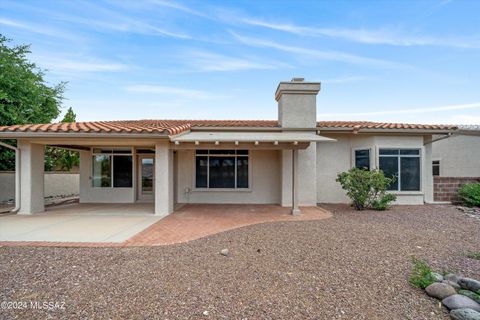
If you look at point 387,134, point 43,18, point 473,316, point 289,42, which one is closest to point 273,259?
point 473,316

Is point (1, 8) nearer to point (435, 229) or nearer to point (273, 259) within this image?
point (273, 259)

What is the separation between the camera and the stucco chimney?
1589 cm

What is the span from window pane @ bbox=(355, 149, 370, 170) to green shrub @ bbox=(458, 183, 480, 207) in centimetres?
621

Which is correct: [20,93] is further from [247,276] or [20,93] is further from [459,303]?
[459,303]

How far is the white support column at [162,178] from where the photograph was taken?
12812 millimetres

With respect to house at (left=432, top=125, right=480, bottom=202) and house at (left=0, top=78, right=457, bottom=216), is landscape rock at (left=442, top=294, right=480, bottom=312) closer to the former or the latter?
house at (left=0, top=78, right=457, bottom=216)

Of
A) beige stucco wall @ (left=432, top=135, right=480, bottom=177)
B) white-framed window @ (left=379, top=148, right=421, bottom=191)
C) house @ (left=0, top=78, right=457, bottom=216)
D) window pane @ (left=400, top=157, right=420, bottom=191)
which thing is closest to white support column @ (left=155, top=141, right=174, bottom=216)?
house @ (left=0, top=78, right=457, bottom=216)

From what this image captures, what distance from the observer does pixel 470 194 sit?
611 inches

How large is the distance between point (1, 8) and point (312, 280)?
74.3 feet

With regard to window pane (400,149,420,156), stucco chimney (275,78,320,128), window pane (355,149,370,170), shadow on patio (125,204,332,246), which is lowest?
shadow on patio (125,204,332,246)

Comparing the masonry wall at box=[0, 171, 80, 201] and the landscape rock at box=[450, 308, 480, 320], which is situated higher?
the masonry wall at box=[0, 171, 80, 201]

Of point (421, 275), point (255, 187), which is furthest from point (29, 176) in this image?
point (421, 275)

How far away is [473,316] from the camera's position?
4.37 metres

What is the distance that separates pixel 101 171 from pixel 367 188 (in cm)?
1738
